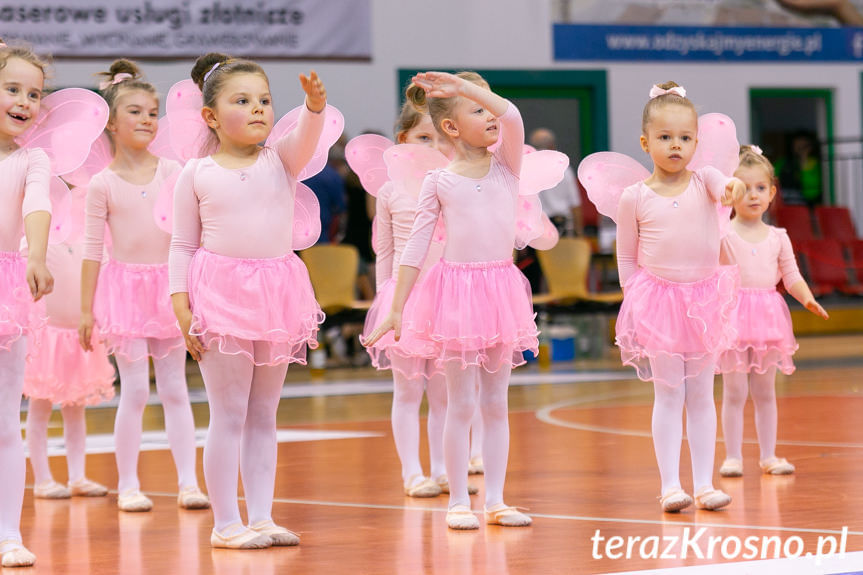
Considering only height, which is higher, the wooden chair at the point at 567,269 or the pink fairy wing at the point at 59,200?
the pink fairy wing at the point at 59,200

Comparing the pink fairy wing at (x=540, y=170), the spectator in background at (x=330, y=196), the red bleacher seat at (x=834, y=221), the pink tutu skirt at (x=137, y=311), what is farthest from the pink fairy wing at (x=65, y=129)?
the red bleacher seat at (x=834, y=221)

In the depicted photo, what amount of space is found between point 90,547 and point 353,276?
21.9ft

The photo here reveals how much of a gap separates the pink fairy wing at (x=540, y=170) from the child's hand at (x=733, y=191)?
0.64 metres

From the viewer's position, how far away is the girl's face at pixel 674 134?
4582mm

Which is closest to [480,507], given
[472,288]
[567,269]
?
[472,288]

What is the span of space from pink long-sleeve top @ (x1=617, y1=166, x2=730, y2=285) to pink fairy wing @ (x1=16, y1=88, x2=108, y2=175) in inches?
73.6

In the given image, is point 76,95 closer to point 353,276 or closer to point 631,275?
point 631,275

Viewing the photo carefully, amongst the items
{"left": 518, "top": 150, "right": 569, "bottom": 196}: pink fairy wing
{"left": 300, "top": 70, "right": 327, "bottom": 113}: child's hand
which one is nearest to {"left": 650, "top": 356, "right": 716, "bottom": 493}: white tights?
{"left": 518, "top": 150, "right": 569, "bottom": 196}: pink fairy wing

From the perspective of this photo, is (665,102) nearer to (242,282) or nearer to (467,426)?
(467,426)

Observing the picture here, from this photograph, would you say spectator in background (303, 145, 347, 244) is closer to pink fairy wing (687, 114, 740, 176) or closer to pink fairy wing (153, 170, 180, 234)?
pink fairy wing (153, 170, 180, 234)

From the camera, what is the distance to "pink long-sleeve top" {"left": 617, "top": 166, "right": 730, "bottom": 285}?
4.60 m

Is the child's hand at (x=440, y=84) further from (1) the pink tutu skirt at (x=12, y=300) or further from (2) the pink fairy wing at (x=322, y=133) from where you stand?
(1) the pink tutu skirt at (x=12, y=300)

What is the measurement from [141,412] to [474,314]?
1535 millimetres

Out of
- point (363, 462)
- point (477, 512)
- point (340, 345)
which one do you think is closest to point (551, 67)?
point (340, 345)
